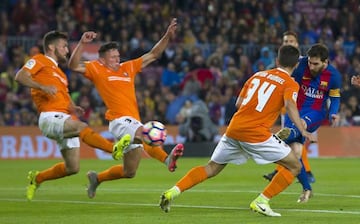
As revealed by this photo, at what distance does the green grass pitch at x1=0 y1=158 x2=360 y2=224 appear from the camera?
38.9 feet

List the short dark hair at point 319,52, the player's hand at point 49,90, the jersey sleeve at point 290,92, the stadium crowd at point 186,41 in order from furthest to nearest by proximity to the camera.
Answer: the stadium crowd at point 186,41 < the short dark hair at point 319,52 < the player's hand at point 49,90 < the jersey sleeve at point 290,92

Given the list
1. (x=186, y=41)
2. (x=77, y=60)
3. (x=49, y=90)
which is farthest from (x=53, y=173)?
(x=186, y=41)

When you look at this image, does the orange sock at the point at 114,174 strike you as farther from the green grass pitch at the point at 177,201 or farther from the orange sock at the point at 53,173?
the orange sock at the point at 53,173

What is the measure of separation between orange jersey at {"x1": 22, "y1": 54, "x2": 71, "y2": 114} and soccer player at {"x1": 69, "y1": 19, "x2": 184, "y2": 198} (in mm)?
530

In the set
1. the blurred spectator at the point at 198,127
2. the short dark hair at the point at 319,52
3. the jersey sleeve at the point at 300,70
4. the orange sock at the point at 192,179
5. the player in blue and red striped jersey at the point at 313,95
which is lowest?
the blurred spectator at the point at 198,127

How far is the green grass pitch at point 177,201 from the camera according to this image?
11859mm

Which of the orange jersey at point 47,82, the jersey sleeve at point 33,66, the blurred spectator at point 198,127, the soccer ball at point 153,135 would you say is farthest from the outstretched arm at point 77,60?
the blurred spectator at point 198,127

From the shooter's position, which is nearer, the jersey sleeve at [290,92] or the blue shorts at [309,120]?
the jersey sleeve at [290,92]

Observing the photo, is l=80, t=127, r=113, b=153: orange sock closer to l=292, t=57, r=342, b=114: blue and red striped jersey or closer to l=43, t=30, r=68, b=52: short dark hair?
l=43, t=30, r=68, b=52: short dark hair

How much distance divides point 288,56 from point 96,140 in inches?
130

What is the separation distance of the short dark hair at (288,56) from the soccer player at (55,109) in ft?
9.91

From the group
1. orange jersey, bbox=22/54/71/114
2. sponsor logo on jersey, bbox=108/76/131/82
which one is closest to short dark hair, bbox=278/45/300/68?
sponsor logo on jersey, bbox=108/76/131/82

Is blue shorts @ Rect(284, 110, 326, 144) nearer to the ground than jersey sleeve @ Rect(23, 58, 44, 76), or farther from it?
nearer to the ground

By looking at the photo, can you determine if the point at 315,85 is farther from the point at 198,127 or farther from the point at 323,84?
the point at 198,127
